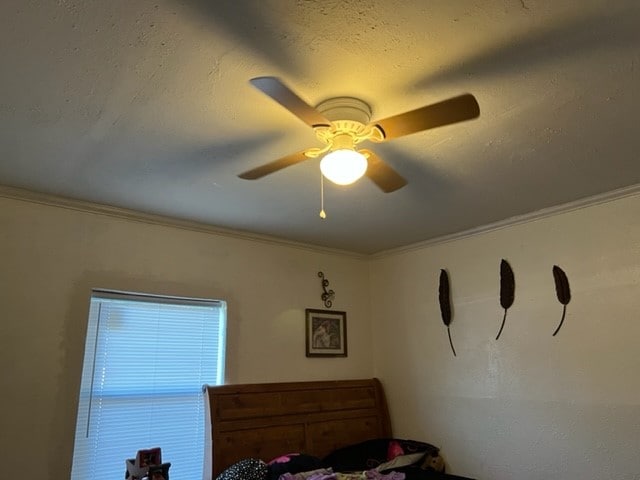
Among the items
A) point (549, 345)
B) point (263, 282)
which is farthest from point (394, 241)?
point (549, 345)

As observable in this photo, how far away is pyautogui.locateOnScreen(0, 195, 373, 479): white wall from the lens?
8.68 ft

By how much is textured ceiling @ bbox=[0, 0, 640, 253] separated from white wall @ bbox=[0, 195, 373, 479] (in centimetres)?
31

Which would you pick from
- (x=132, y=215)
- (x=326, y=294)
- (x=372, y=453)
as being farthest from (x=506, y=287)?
(x=132, y=215)

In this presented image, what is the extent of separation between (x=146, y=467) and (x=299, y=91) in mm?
2205

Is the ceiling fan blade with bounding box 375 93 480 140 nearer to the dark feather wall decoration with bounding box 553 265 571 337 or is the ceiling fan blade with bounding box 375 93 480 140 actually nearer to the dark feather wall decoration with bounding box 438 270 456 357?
the dark feather wall decoration with bounding box 553 265 571 337

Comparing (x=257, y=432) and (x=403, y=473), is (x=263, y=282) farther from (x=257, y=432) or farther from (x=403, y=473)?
(x=403, y=473)

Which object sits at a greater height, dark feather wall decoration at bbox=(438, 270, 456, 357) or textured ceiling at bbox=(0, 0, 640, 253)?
textured ceiling at bbox=(0, 0, 640, 253)

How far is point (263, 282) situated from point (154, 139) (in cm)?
180

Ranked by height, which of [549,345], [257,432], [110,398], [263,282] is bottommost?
[257,432]

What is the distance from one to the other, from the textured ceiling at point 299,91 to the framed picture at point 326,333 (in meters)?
1.37

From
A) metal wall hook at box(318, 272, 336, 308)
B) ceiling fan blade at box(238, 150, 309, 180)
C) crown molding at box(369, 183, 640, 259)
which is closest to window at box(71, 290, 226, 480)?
Answer: metal wall hook at box(318, 272, 336, 308)

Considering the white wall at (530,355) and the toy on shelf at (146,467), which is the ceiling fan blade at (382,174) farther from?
the toy on shelf at (146,467)

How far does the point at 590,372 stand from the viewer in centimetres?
292

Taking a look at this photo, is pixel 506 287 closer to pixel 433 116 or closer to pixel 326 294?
pixel 326 294
